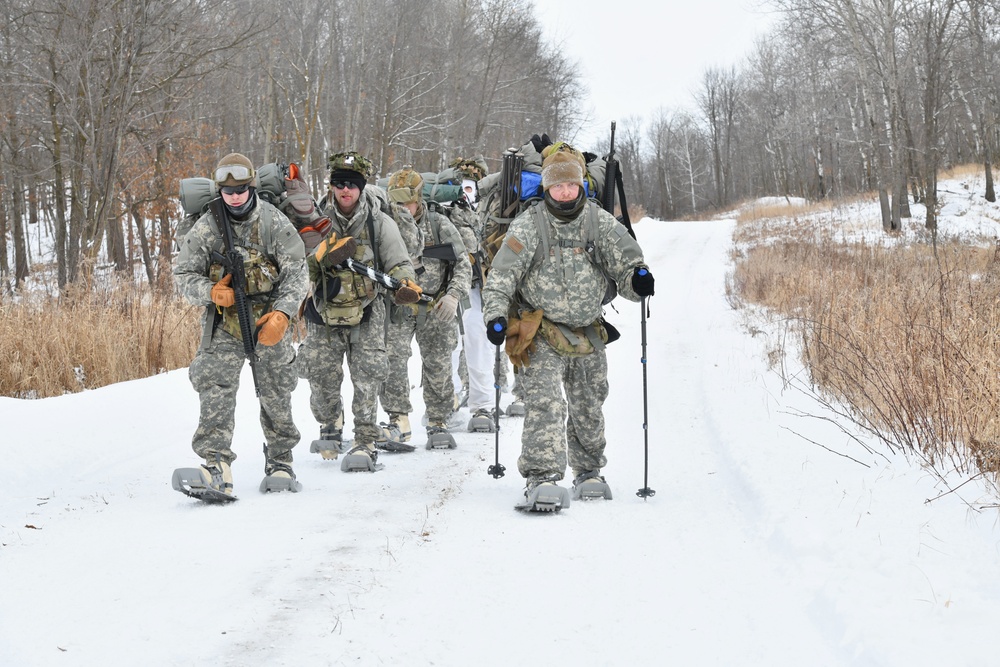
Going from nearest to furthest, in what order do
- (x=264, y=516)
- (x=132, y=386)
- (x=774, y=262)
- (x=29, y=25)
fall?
1. (x=264, y=516)
2. (x=132, y=386)
3. (x=29, y=25)
4. (x=774, y=262)

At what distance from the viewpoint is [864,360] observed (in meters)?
5.41

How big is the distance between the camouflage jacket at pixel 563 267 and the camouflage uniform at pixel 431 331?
7.01ft

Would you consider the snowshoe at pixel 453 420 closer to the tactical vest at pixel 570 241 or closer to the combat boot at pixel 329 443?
the combat boot at pixel 329 443

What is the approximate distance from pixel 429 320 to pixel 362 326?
1215mm

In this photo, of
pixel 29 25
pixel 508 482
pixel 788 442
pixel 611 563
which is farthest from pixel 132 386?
Answer: pixel 29 25

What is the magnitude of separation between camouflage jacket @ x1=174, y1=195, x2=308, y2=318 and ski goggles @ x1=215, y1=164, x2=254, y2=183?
0.25 m

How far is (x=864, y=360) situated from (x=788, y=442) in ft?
2.48

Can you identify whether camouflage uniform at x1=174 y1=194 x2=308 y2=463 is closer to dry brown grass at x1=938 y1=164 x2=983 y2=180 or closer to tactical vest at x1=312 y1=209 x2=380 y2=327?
tactical vest at x1=312 y1=209 x2=380 y2=327

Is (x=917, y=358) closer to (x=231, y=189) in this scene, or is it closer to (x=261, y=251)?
(x=261, y=251)

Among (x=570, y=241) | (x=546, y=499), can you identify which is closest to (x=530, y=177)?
(x=570, y=241)

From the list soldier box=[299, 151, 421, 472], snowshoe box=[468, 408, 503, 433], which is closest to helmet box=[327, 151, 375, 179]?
soldier box=[299, 151, 421, 472]

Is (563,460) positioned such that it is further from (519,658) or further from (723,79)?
(723,79)

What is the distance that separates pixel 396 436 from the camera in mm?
6781

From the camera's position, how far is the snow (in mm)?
2881
